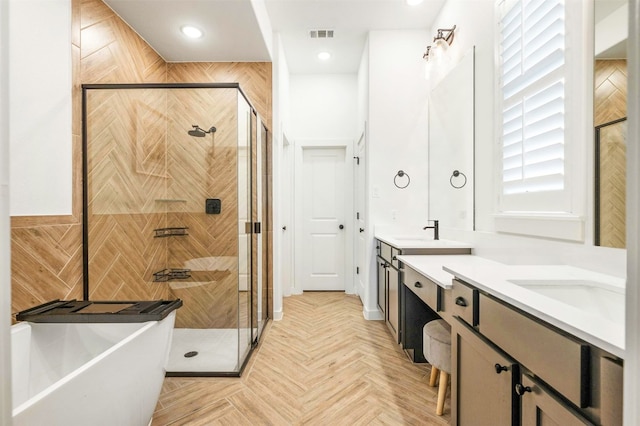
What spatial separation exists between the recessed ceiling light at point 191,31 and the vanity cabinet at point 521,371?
277cm


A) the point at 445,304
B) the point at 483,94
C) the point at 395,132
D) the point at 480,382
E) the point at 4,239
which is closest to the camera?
the point at 4,239

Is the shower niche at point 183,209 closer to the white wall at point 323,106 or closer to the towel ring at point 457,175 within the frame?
the white wall at point 323,106

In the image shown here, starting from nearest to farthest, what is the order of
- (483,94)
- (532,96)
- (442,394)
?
1. (532,96)
2. (442,394)
3. (483,94)

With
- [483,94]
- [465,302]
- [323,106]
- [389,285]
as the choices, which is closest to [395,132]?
[483,94]

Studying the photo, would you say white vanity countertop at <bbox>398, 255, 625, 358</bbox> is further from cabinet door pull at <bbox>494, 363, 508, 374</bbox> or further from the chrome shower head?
the chrome shower head

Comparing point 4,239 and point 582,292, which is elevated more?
point 4,239

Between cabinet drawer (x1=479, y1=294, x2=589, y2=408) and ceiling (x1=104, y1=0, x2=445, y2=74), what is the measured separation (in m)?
2.54

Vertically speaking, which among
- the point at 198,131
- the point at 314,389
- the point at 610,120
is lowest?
the point at 314,389

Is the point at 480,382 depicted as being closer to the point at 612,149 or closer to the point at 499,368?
the point at 499,368

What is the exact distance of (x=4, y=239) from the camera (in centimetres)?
42

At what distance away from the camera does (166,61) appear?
3.15 metres

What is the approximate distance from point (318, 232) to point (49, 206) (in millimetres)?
3133

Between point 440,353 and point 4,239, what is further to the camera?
point 440,353

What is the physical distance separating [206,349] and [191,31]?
8.85ft
